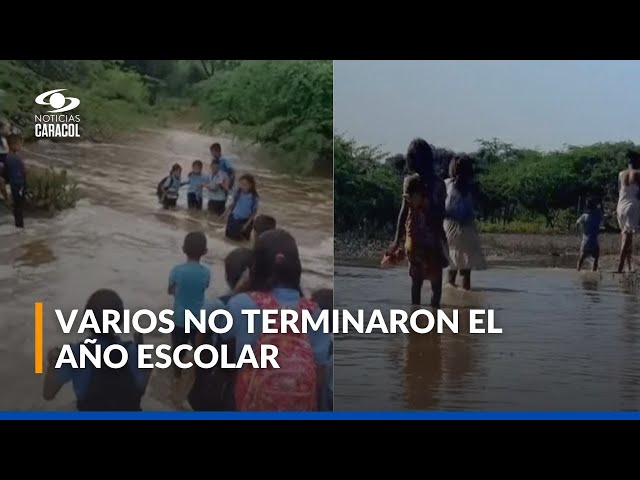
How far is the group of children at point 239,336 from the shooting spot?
21.9ft

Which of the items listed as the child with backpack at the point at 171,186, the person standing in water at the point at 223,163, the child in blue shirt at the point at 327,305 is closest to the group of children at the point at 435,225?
the child in blue shirt at the point at 327,305

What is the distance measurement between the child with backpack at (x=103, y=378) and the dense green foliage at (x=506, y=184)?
1.49 meters

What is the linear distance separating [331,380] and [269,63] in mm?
1988

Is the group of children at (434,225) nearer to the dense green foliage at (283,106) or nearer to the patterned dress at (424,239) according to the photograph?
the patterned dress at (424,239)

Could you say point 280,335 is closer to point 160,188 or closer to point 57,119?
point 160,188

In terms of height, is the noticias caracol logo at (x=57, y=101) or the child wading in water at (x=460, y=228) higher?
the noticias caracol logo at (x=57, y=101)

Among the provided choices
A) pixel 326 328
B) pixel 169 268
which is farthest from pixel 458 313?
pixel 169 268

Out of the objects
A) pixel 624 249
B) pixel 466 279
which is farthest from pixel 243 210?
pixel 624 249

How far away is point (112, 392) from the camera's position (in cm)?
673

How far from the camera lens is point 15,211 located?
21.9ft

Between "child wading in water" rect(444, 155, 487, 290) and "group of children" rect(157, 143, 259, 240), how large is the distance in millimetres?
1214

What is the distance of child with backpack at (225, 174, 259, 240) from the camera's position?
6.69m

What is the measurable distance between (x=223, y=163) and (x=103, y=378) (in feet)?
4.95
